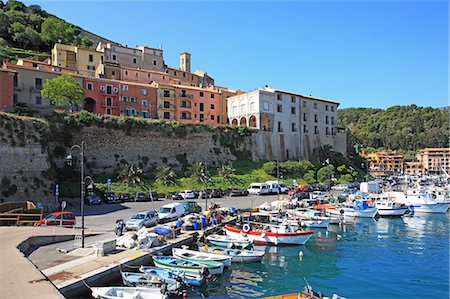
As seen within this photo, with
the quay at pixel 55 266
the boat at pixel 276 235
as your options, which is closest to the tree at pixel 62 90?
the quay at pixel 55 266

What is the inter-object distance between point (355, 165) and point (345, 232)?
5059 cm

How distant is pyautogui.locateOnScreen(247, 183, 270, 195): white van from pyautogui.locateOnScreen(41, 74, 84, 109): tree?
1021 inches

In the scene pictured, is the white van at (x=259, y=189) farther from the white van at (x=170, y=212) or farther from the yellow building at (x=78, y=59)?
the yellow building at (x=78, y=59)

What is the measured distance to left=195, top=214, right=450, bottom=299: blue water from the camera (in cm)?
1636

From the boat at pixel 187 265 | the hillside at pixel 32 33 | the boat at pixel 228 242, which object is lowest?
the boat at pixel 228 242

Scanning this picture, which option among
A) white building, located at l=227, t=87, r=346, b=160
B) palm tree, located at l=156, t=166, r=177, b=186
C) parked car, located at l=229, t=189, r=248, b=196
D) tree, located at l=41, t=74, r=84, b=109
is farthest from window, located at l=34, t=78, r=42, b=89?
white building, located at l=227, t=87, r=346, b=160

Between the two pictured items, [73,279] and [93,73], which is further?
[93,73]

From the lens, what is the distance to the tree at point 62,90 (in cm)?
4519

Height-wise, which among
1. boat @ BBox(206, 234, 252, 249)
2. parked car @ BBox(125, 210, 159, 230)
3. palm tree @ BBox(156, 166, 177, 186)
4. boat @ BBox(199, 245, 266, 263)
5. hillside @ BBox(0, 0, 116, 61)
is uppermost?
hillside @ BBox(0, 0, 116, 61)

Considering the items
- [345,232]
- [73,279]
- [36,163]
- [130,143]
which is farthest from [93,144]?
[73,279]

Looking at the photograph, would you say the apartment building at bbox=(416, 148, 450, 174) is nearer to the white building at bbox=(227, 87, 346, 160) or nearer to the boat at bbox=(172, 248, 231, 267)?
the white building at bbox=(227, 87, 346, 160)

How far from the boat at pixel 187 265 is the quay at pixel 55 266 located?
1.03 meters

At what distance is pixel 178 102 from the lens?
204ft

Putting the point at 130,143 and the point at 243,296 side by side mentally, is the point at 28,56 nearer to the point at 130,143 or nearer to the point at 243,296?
the point at 130,143
